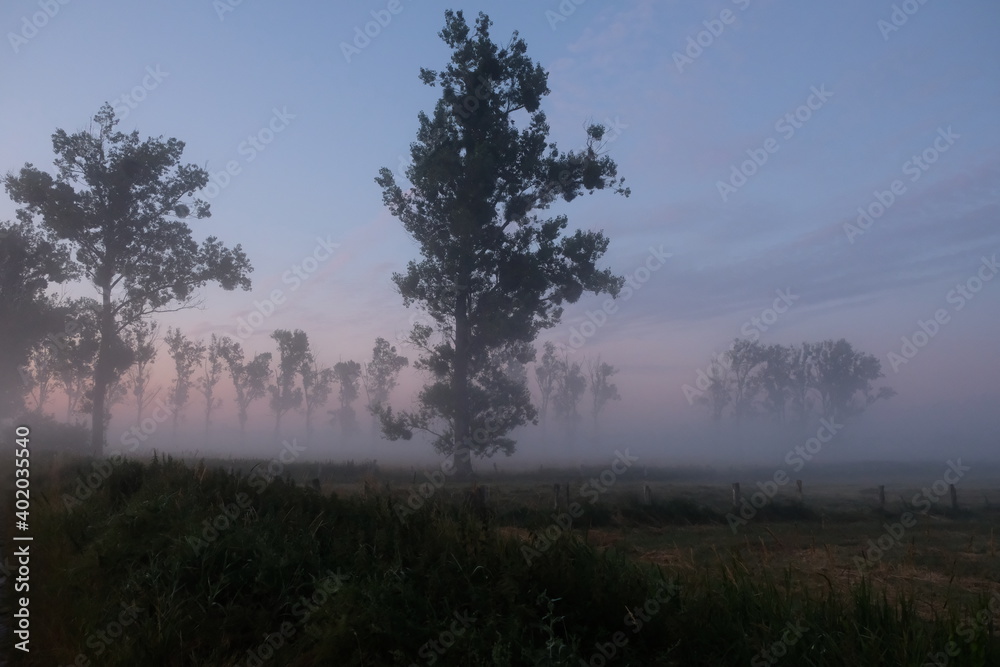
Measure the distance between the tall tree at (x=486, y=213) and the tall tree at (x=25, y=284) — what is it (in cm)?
1933

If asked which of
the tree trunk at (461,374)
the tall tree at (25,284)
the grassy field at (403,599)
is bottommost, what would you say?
the grassy field at (403,599)

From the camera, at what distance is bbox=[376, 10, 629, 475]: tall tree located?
3525 cm

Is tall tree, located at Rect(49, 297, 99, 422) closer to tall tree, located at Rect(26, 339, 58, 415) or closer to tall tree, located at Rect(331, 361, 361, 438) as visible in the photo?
tall tree, located at Rect(26, 339, 58, 415)

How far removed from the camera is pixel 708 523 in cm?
2138

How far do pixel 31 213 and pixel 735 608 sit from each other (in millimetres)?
42315

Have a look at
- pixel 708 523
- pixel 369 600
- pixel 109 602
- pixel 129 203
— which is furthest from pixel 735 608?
pixel 129 203

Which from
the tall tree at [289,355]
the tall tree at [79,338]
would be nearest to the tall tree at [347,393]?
the tall tree at [289,355]

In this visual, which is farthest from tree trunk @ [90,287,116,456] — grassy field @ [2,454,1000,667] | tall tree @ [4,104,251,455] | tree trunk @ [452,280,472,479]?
grassy field @ [2,454,1000,667]

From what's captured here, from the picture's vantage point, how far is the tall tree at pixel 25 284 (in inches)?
1474

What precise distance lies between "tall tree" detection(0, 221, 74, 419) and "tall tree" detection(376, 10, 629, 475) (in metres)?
19.3

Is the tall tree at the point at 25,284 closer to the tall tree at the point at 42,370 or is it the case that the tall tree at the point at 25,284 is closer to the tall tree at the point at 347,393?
the tall tree at the point at 42,370

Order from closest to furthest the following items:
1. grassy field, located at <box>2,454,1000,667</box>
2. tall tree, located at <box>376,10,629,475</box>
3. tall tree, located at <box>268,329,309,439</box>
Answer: grassy field, located at <box>2,454,1000,667</box> < tall tree, located at <box>376,10,629,475</box> < tall tree, located at <box>268,329,309,439</box>

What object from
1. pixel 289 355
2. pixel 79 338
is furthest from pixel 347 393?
pixel 79 338

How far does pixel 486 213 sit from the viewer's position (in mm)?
35062
